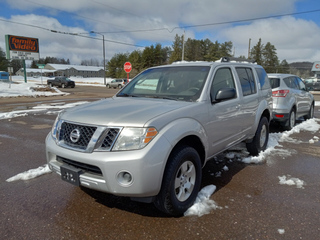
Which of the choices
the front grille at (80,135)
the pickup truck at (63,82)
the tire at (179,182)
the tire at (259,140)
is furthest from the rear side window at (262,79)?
the pickup truck at (63,82)

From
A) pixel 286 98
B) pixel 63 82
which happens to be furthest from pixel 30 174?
pixel 63 82

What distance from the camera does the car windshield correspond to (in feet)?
11.5

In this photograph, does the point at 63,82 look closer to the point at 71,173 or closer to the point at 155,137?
the point at 71,173

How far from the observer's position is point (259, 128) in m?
4.95


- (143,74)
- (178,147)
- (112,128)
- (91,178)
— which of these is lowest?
(91,178)

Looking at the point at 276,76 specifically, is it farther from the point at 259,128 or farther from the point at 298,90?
the point at 259,128

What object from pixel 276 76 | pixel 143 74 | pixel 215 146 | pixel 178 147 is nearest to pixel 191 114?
pixel 178 147

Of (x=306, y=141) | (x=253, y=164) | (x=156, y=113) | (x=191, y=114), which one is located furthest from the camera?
(x=306, y=141)

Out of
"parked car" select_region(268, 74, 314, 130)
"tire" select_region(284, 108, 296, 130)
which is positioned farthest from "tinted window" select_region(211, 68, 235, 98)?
"tire" select_region(284, 108, 296, 130)

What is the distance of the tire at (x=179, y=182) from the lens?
2645 mm

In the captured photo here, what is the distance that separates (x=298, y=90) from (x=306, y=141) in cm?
226

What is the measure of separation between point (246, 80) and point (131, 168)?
316 centimetres

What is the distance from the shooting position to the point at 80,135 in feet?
8.76

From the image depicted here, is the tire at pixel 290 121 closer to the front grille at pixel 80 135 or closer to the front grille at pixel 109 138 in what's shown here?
the front grille at pixel 109 138
